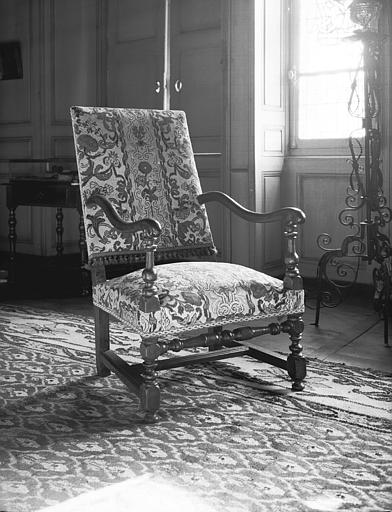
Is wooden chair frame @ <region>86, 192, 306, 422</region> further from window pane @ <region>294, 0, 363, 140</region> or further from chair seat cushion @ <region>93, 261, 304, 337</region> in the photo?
window pane @ <region>294, 0, 363, 140</region>

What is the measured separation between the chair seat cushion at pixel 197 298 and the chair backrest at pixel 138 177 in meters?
0.23

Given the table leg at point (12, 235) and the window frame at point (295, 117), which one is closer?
the window frame at point (295, 117)

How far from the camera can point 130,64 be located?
4.83 m

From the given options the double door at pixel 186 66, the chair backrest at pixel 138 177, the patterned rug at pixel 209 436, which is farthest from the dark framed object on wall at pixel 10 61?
the patterned rug at pixel 209 436

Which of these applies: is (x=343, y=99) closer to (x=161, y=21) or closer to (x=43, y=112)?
(x=161, y=21)

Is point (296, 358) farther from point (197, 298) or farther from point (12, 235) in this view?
point (12, 235)

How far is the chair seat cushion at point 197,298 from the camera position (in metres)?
2.07

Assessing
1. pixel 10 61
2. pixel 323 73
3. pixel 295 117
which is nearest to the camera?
pixel 323 73

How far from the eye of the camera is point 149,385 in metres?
2.10

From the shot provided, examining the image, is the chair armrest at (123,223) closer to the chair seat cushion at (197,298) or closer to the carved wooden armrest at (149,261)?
the carved wooden armrest at (149,261)

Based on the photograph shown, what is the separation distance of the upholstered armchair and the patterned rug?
0.31 feet

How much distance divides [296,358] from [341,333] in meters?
0.87

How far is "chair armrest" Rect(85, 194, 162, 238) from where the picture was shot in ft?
6.86

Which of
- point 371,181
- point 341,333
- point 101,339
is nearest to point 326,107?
point 371,181
